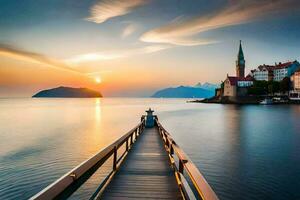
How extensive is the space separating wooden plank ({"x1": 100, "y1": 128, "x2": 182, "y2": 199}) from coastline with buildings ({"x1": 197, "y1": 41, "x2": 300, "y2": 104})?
137m

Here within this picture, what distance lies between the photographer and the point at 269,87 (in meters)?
137

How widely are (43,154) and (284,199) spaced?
18.3 meters

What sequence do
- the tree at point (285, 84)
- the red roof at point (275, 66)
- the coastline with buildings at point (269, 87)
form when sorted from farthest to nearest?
the red roof at point (275, 66)
the tree at point (285, 84)
the coastline with buildings at point (269, 87)

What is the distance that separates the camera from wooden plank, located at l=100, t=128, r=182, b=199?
6.00 meters

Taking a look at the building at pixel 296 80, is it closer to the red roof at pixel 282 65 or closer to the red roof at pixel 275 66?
the red roof at pixel 282 65

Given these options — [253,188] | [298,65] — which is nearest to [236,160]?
[253,188]

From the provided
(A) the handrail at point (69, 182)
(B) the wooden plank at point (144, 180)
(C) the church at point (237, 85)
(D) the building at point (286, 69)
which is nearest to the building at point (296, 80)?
(D) the building at point (286, 69)

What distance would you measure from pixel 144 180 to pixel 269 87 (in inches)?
5795

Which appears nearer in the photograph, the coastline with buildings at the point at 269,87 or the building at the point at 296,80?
the building at the point at 296,80

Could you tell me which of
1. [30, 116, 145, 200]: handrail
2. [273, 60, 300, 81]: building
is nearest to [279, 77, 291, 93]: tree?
[273, 60, 300, 81]: building

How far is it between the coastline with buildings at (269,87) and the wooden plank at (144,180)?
137m

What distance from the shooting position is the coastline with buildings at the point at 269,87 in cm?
13288

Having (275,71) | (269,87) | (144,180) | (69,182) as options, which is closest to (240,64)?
(275,71)

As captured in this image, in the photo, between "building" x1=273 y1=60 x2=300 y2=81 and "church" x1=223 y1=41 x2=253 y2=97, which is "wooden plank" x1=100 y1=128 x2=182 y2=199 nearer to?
Result: "church" x1=223 y1=41 x2=253 y2=97
